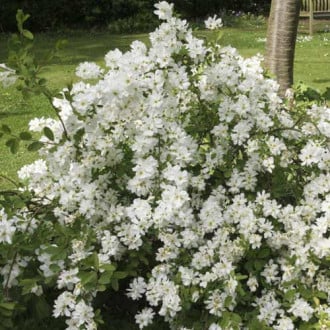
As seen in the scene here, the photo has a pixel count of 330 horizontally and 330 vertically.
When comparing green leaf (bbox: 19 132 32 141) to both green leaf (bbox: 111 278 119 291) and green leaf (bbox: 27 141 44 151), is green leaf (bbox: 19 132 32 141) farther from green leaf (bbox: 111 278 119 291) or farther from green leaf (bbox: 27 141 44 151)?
green leaf (bbox: 111 278 119 291)

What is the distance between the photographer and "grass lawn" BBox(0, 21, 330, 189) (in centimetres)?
714

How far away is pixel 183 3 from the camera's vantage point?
A: 18094mm

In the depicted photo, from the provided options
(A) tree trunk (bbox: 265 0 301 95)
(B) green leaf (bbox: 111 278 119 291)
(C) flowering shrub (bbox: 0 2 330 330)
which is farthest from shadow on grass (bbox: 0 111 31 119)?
(B) green leaf (bbox: 111 278 119 291)

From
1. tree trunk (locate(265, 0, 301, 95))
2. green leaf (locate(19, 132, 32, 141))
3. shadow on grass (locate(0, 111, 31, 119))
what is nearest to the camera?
green leaf (locate(19, 132, 32, 141))

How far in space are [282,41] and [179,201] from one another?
3423 millimetres

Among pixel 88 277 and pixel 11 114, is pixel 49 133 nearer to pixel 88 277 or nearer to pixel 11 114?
pixel 88 277

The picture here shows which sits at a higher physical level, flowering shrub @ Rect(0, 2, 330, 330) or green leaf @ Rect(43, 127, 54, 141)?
green leaf @ Rect(43, 127, 54, 141)

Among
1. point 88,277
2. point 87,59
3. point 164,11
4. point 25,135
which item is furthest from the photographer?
point 87,59

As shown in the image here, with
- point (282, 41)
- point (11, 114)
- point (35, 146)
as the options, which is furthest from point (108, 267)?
point (11, 114)

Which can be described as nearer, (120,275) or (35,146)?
(120,275)

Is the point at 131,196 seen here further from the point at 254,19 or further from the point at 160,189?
the point at 254,19

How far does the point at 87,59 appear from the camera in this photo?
39.5 ft

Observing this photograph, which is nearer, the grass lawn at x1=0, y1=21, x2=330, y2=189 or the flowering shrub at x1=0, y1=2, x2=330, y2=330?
the flowering shrub at x1=0, y1=2, x2=330, y2=330

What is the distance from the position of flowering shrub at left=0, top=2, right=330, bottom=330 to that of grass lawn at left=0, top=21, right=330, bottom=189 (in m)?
2.34
